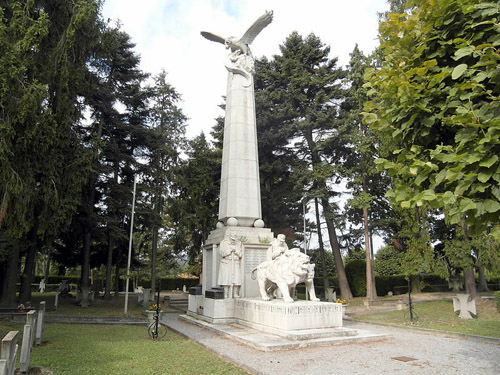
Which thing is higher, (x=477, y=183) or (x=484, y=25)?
(x=484, y=25)

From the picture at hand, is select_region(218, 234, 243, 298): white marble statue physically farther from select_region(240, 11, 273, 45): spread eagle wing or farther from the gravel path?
select_region(240, 11, 273, 45): spread eagle wing

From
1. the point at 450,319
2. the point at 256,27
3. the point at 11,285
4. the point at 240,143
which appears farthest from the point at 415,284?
the point at 11,285

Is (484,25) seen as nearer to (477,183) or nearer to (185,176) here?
(477,183)

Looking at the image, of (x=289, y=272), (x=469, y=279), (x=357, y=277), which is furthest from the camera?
(x=357, y=277)

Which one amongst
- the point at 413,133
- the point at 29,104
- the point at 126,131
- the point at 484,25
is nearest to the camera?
the point at 484,25

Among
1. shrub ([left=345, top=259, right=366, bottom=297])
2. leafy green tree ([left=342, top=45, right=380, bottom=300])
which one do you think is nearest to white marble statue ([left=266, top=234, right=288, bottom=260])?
leafy green tree ([left=342, top=45, right=380, bottom=300])

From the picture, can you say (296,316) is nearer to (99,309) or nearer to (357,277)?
(99,309)

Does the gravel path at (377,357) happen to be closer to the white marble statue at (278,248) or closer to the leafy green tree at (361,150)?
the white marble statue at (278,248)

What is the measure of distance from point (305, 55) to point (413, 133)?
23.2 metres

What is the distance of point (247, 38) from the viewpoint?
16344 mm

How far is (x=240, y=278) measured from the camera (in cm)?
1283

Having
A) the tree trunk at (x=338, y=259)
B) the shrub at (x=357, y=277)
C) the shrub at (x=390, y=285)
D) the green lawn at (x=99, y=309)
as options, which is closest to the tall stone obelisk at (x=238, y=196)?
the green lawn at (x=99, y=309)

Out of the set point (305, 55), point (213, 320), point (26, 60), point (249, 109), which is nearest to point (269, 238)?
point (213, 320)

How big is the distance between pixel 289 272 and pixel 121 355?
4.90m
